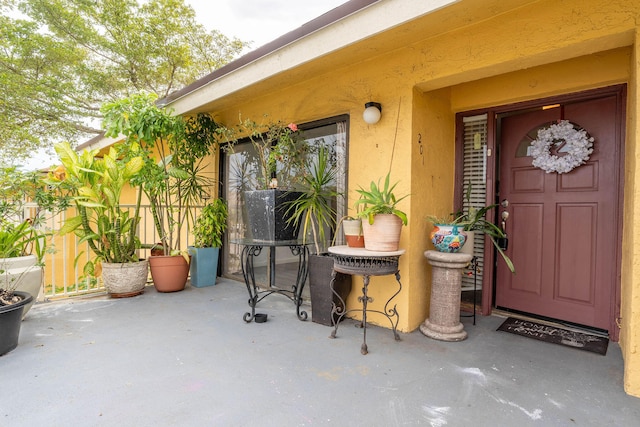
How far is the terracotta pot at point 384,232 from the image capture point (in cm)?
245

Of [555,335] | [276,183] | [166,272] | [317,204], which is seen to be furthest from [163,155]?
[555,335]

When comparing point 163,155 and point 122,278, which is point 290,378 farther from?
point 163,155

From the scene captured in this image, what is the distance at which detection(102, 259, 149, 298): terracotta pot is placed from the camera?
148 inches

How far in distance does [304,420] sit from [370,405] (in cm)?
37

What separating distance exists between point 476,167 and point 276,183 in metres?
2.10

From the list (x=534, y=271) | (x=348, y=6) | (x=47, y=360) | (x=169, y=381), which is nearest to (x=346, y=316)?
(x=169, y=381)

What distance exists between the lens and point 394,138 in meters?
2.84

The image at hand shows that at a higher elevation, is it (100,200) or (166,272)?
(100,200)

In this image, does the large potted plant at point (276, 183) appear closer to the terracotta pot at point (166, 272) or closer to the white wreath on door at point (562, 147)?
the terracotta pot at point (166, 272)

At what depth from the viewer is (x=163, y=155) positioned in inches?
164

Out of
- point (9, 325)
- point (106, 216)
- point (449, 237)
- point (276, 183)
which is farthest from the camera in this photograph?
point (106, 216)

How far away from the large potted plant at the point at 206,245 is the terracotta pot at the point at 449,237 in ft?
9.78

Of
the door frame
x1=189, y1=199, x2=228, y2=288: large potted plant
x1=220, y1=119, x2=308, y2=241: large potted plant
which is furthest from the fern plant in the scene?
the door frame

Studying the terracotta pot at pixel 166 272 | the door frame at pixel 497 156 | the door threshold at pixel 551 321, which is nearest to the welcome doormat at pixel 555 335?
the door threshold at pixel 551 321
